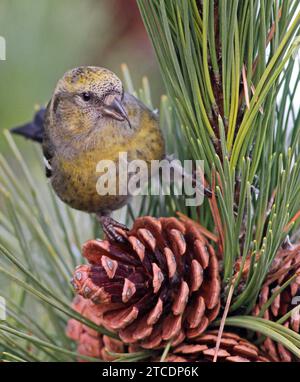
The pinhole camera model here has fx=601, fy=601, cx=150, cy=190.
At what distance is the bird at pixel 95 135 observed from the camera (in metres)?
1.07

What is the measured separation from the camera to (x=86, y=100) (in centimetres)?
→ 113

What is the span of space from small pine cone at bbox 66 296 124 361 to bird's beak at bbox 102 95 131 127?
1.12 feet

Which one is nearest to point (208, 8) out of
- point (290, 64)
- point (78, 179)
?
point (290, 64)

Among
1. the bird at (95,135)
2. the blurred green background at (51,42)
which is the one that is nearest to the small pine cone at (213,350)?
the bird at (95,135)

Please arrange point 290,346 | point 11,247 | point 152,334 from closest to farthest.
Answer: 1. point 290,346
2. point 152,334
3. point 11,247

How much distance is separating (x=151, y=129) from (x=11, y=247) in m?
0.33

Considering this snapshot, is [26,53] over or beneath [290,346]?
over

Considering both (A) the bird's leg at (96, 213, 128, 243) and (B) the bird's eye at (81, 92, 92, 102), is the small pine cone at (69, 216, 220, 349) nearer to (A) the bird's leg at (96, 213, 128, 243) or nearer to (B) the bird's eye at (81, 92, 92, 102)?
(A) the bird's leg at (96, 213, 128, 243)

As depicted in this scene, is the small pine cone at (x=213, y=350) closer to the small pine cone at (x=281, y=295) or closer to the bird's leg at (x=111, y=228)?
the small pine cone at (x=281, y=295)

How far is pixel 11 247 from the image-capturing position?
1.04 m

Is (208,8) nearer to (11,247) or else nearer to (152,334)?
(152,334)

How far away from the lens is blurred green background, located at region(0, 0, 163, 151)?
1470 millimetres

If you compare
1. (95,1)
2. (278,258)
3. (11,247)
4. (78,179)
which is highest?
(95,1)

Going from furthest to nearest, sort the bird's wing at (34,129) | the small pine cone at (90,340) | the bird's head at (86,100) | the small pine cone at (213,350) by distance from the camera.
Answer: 1. the bird's wing at (34,129)
2. the bird's head at (86,100)
3. the small pine cone at (90,340)
4. the small pine cone at (213,350)
